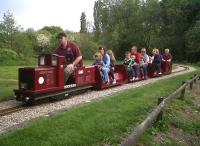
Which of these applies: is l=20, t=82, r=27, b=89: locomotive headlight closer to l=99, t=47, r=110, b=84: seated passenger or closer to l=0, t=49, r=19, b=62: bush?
l=99, t=47, r=110, b=84: seated passenger

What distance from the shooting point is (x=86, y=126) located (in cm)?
929

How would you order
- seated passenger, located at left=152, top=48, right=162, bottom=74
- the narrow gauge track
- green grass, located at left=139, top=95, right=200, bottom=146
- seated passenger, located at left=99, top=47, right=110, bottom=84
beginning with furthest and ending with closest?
seated passenger, located at left=152, top=48, right=162, bottom=74 < seated passenger, located at left=99, top=47, right=110, bottom=84 < the narrow gauge track < green grass, located at left=139, top=95, right=200, bottom=146

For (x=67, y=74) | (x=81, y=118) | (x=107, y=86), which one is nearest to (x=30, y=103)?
(x=67, y=74)

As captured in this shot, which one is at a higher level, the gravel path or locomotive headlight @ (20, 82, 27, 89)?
locomotive headlight @ (20, 82, 27, 89)

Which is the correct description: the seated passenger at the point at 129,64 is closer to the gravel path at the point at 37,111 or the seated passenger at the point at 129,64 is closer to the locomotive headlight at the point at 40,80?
the gravel path at the point at 37,111

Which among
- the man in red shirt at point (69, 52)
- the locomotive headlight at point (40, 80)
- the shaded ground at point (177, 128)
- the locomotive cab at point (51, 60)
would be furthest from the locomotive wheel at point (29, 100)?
the shaded ground at point (177, 128)

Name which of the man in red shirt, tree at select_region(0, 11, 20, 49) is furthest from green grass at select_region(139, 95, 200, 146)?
tree at select_region(0, 11, 20, 49)

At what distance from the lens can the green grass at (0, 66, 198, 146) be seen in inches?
317

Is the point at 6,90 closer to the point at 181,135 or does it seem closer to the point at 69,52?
the point at 69,52

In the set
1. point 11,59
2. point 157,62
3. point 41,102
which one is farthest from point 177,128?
point 11,59

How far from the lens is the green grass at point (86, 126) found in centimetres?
806

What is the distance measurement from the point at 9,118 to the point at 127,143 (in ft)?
16.9

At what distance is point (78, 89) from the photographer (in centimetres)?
1592

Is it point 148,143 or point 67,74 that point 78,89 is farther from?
point 148,143
